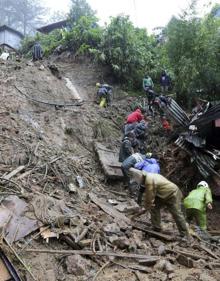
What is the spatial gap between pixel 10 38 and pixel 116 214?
28.3 m

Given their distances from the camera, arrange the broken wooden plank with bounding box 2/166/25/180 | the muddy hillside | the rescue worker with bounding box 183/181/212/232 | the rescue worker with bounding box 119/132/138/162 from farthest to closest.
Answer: the rescue worker with bounding box 119/132/138/162
the rescue worker with bounding box 183/181/212/232
the broken wooden plank with bounding box 2/166/25/180
the muddy hillside

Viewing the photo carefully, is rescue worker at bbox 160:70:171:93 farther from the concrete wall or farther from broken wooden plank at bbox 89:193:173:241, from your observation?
the concrete wall

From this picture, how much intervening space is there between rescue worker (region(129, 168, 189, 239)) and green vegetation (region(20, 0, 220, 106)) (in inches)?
318

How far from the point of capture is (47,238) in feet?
20.7

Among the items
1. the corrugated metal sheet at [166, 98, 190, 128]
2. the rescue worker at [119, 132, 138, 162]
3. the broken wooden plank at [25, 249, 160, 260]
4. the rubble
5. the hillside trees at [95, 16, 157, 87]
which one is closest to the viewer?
the rubble

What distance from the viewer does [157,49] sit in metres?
20.0

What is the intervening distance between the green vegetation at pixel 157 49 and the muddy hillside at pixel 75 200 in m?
2.53

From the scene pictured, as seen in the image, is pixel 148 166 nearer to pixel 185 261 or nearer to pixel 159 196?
pixel 159 196

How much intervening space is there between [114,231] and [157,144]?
6.23 metres

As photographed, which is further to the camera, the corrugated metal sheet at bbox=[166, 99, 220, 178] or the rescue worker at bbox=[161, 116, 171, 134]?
the rescue worker at bbox=[161, 116, 171, 134]

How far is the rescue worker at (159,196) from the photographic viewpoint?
7.46m

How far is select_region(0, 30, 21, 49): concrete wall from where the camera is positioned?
32312mm

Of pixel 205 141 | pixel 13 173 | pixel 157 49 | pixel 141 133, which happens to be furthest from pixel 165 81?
pixel 13 173

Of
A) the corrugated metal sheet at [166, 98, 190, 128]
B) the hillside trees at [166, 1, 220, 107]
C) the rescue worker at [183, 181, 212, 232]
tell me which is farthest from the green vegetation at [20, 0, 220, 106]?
the rescue worker at [183, 181, 212, 232]
